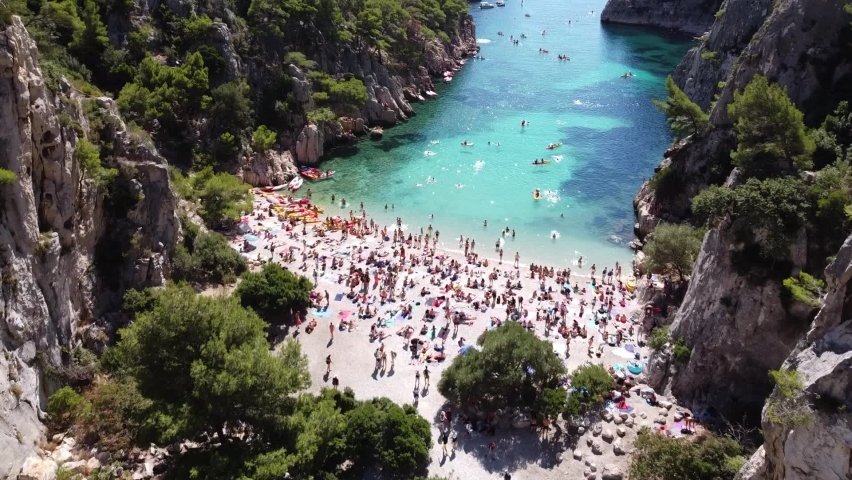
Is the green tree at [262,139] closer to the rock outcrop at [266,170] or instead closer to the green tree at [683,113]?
the rock outcrop at [266,170]

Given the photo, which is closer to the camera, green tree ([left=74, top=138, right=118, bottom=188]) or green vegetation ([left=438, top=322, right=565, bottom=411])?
green vegetation ([left=438, top=322, right=565, bottom=411])

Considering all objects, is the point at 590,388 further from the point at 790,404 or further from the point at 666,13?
the point at 666,13

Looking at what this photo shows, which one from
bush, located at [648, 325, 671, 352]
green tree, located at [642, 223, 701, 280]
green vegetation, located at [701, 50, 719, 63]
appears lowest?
bush, located at [648, 325, 671, 352]

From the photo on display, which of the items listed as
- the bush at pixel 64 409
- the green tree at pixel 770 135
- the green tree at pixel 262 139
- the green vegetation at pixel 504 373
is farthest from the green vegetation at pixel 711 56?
the bush at pixel 64 409

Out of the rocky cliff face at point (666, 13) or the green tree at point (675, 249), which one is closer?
the green tree at point (675, 249)

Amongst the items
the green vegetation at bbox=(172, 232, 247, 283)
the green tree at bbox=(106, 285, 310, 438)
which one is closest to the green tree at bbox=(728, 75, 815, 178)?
the green tree at bbox=(106, 285, 310, 438)

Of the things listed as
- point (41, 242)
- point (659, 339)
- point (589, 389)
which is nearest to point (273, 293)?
point (41, 242)

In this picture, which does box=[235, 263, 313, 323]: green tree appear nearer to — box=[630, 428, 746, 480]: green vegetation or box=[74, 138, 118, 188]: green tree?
box=[74, 138, 118, 188]: green tree

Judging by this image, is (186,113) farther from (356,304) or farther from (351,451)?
(351,451)
